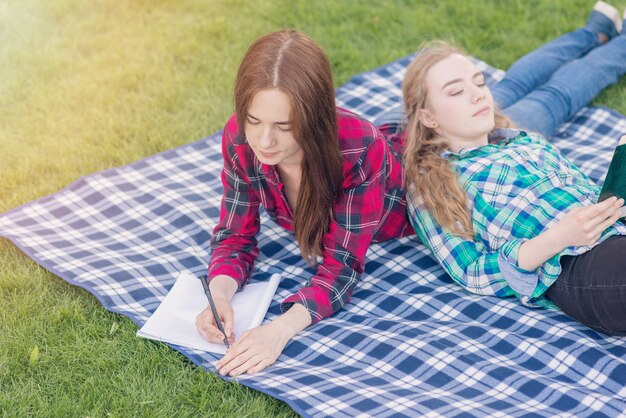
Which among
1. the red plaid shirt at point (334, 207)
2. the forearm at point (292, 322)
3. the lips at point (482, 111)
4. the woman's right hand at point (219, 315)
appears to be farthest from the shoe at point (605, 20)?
the woman's right hand at point (219, 315)

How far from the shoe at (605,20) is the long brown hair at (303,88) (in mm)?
2946

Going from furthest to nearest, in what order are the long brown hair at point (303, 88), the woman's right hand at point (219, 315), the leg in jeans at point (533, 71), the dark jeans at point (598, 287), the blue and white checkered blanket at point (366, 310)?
the leg in jeans at point (533, 71) < the woman's right hand at point (219, 315) < the dark jeans at point (598, 287) < the blue and white checkered blanket at point (366, 310) < the long brown hair at point (303, 88)

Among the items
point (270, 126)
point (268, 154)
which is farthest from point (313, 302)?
point (270, 126)

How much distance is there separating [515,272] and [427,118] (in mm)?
868

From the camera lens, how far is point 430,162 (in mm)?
3564

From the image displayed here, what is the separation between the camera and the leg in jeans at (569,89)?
14.7ft

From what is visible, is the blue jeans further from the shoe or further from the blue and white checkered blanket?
the blue and white checkered blanket

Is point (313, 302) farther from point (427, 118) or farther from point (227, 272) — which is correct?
point (427, 118)

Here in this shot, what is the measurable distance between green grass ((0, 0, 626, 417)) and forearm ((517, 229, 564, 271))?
110cm

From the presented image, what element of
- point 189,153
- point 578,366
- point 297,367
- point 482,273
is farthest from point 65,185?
point 578,366

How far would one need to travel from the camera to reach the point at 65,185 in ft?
14.9

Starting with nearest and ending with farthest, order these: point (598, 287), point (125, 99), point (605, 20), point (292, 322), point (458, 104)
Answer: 1. point (598, 287)
2. point (292, 322)
3. point (458, 104)
4. point (605, 20)
5. point (125, 99)

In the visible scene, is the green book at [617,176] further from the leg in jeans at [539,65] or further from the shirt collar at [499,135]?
the leg in jeans at [539,65]

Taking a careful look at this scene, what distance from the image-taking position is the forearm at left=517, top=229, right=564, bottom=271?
304 cm
